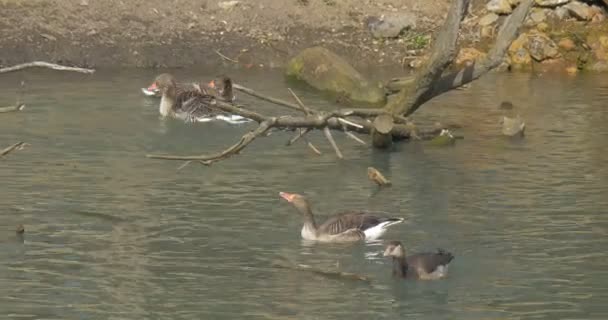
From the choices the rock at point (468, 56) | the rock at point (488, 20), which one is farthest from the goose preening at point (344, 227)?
the rock at point (488, 20)

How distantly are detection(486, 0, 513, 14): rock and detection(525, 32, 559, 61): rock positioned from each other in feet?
4.25

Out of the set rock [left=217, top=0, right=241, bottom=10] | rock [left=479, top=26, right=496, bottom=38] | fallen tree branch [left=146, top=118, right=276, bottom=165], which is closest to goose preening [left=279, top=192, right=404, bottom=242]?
fallen tree branch [left=146, top=118, right=276, bottom=165]

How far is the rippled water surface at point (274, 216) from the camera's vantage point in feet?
42.7

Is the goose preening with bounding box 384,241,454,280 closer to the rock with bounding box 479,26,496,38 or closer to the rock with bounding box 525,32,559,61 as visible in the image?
the rock with bounding box 525,32,559,61

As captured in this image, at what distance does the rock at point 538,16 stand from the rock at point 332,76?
5.62 metres

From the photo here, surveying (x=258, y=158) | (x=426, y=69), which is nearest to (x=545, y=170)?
(x=426, y=69)

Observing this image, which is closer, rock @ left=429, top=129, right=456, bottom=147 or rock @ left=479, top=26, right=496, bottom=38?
rock @ left=429, top=129, right=456, bottom=147

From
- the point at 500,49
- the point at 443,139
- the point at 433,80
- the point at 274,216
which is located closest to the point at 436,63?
the point at 433,80

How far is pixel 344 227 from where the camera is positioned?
15203 millimetres

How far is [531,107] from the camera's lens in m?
24.2

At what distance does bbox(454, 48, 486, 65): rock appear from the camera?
28172mm

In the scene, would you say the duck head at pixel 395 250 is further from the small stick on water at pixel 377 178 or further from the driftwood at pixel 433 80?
the driftwood at pixel 433 80

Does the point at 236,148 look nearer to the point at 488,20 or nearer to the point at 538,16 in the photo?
the point at 488,20

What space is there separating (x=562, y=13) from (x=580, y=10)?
1.21ft
